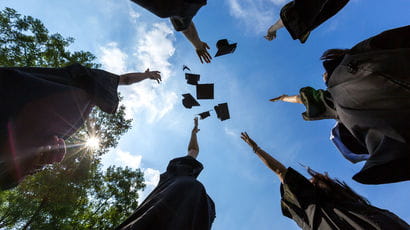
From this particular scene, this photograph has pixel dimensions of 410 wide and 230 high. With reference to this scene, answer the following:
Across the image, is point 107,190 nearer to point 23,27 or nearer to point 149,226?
point 23,27

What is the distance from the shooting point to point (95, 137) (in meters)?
10.6

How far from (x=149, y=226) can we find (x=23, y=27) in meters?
13.1

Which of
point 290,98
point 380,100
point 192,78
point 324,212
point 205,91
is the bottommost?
point 324,212

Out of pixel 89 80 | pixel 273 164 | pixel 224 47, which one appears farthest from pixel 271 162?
pixel 224 47

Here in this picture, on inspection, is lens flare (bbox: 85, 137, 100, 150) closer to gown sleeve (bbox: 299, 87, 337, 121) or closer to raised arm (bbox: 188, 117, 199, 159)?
raised arm (bbox: 188, 117, 199, 159)

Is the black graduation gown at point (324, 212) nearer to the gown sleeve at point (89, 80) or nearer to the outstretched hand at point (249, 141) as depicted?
the outstretched hand at point (249, 141)

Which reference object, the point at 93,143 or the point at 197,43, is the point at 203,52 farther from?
the point at 93,143

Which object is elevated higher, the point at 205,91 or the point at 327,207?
the point at 205,91

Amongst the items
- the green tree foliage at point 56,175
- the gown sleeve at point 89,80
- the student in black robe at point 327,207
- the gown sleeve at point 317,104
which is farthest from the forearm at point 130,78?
the green tree foliage at point 56,175

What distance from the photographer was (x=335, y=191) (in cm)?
240

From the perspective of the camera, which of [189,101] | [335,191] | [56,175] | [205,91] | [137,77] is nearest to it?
[335,191]

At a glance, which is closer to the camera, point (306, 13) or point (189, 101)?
point (306, 13)

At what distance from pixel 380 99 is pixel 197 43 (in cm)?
267

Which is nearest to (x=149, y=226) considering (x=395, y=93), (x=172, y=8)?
(x=395, y=93)
